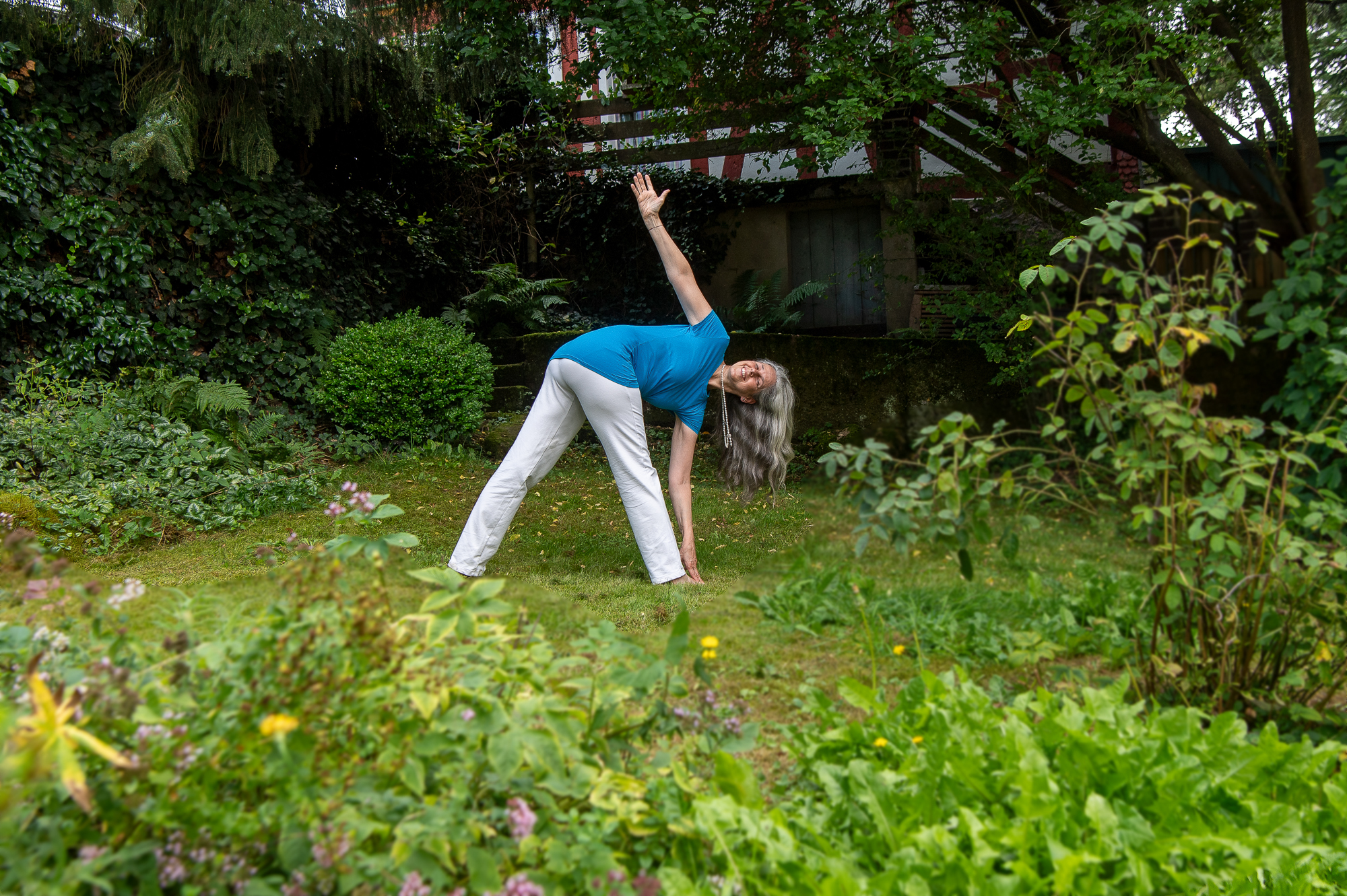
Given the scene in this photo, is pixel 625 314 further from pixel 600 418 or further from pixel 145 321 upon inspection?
pixel 600 418

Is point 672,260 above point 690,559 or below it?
above

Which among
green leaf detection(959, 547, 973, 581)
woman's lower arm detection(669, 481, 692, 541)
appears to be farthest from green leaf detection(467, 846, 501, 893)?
woman's lower arm detection(669, 481, 692, 541)

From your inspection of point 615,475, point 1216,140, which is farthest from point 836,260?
point 615,475

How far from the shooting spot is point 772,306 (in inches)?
365

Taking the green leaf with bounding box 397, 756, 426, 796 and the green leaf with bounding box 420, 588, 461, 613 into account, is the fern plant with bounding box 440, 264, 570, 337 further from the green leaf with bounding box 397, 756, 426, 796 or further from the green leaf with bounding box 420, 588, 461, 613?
the green leaf with bounding box 397, 756, 426, 796

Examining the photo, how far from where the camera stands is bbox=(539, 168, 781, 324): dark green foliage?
33.2ft

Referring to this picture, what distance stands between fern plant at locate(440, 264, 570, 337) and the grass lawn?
7.11 ft

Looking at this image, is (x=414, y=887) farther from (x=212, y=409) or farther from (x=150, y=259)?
(x=150, y=259)

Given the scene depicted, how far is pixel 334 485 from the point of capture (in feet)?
21.7

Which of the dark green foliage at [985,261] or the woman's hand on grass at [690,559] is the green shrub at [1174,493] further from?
the dark green foliage at [985,261]

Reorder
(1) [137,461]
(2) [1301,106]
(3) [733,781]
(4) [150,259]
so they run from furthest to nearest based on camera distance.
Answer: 1. (4) [150,259]
2. (1) [137,461]
3. (2) [1301,106]
4. (3) [733,781]

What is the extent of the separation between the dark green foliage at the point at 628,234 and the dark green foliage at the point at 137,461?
14.1 ft

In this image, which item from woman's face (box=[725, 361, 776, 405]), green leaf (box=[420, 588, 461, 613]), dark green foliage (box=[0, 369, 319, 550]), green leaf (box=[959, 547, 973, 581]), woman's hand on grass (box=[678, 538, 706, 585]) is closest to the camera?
green leaf (box=[420, 588, 461, 613])

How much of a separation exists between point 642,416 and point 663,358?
28 cm
